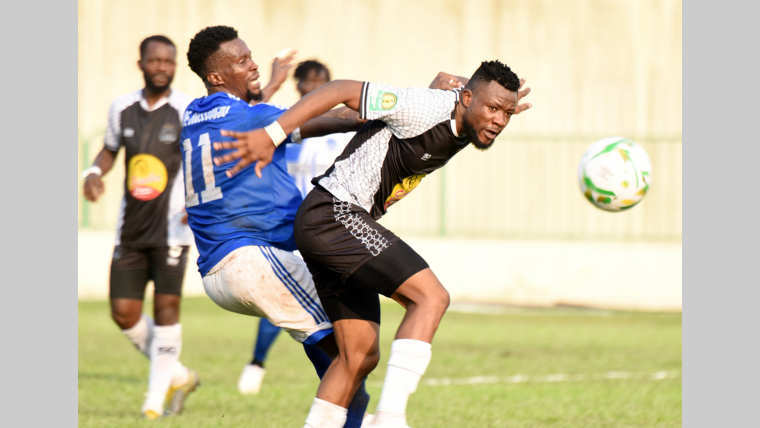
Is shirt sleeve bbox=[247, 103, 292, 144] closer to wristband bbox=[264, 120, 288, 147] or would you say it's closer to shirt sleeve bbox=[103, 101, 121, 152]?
wristband bbox=[264, 120, 288, 147]

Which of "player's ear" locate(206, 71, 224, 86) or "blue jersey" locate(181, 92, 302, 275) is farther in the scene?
"player's ear" locate(206, 71, 224, 86)

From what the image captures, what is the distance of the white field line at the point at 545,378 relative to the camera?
394 inches

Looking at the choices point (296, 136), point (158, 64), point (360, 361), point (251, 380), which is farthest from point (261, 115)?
point (251, 380)

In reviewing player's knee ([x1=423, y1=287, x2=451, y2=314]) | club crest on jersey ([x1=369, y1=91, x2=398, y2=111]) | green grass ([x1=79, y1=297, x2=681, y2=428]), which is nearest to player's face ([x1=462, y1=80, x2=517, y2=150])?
club crest on jersey ([x1=369, y1=91, x2=398, y2=111])

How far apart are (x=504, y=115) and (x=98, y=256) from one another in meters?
14.1

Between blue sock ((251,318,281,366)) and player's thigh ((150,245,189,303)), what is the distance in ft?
3.89

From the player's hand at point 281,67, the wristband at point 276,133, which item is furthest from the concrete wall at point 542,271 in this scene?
the wristband at point 276,133

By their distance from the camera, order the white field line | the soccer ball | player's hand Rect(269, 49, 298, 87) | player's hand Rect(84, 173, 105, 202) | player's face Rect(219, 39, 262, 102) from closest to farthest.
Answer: player's face Rect(219, 39, 262, 102), player's hand Rect(269, 49, 298, 87), the soccer ball, player's hand Rect(84, 173, 105, 202), the white field line

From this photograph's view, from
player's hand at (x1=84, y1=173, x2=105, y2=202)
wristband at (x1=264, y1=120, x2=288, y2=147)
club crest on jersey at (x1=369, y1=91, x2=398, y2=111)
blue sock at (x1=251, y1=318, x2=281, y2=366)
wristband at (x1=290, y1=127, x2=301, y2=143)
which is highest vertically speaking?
club crest on jersey at (x1=369, y1=91, x2=398, y2=111)

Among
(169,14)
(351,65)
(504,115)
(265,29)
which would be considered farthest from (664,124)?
(504,115)

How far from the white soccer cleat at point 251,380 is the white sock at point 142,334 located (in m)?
0.89

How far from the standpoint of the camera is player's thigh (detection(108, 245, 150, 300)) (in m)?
8.88

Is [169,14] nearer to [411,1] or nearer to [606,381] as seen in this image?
[411,1]

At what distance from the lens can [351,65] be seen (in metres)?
22.4
